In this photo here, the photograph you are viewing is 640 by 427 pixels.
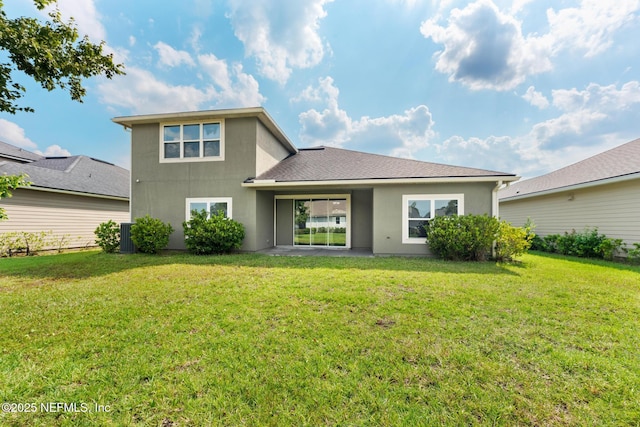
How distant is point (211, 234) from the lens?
9.12m

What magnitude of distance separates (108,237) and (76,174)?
23.9 ft

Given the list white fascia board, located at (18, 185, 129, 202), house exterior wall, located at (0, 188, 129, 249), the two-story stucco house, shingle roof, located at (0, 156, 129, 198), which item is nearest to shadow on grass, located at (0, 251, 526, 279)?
the two-story stucco house

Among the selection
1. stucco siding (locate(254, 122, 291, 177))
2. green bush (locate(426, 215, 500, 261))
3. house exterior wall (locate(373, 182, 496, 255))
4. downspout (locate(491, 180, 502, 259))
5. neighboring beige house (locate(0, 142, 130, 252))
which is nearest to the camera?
green bush (locate(426, 215, 500, 261))

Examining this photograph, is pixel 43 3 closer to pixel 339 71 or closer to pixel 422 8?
pixel 339 71

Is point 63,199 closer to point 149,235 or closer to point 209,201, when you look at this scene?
point 149,235

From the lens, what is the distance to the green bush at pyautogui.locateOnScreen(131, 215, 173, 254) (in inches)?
364

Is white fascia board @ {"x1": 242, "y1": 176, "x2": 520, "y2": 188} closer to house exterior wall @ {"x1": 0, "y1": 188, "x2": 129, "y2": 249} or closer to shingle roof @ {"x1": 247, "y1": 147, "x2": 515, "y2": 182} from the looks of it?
shingle roof @ {"x1": 247, "y1": 147, "x2": 515, "y2": 182}

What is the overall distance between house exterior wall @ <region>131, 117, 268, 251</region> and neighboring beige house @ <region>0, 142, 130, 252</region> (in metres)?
4.13

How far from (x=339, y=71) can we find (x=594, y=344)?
1609 cm

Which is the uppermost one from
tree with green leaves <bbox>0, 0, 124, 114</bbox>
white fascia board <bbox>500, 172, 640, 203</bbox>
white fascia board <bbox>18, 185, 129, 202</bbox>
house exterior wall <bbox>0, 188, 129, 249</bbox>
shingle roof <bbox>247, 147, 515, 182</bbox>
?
tree with green leaves <bbox>0, 0, 124, 114</bbox>

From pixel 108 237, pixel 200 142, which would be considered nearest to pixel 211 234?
pixel 200 142

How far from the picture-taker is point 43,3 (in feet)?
18.2

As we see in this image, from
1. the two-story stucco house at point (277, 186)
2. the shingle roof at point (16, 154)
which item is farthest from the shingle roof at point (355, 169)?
the shingle roof at point (16, 154)

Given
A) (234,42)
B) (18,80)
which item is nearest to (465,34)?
(234,42)
